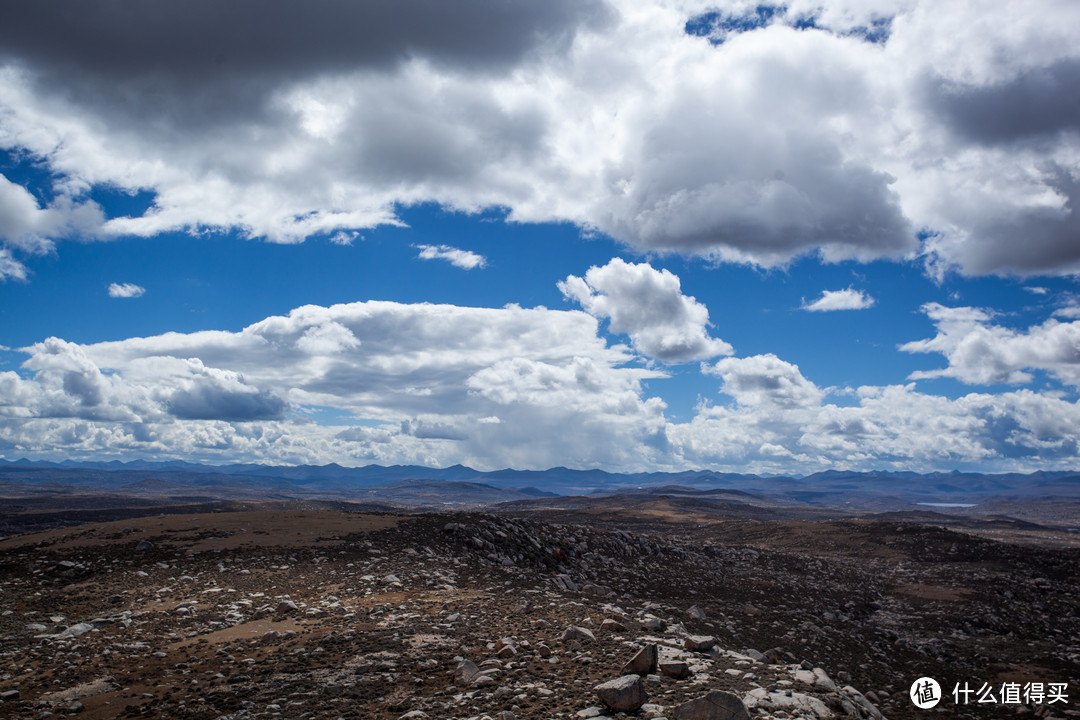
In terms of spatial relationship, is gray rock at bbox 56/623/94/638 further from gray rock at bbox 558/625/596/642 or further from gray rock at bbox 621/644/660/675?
gray rock at bbox 621/644/660/675

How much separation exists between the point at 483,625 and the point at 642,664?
14.6 feet

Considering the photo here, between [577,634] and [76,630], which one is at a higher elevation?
[577,634]

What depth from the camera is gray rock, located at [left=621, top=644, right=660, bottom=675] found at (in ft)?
26.8

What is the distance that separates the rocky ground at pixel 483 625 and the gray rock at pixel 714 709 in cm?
2

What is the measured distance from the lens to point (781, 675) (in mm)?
8531

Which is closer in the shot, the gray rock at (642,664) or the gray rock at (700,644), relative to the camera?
the gray rock at (642,664)

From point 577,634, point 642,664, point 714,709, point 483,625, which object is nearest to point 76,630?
point 483,625

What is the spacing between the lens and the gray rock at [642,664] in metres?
8.18

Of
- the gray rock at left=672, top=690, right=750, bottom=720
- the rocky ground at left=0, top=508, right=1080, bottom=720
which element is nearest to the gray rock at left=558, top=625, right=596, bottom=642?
the rocky ground at left=0, top=508, right=1080, bottom=720

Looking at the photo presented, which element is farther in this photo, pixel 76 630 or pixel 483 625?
pixel 76 630

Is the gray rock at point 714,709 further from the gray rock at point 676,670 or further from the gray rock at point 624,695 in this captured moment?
→ the gray rock at point 676,670

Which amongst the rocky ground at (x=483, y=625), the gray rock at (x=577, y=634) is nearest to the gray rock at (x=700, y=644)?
the rocky ground at (x=483, y=625)

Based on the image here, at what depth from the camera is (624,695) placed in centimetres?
700

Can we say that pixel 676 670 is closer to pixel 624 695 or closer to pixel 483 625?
pixel 624 695
